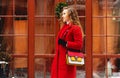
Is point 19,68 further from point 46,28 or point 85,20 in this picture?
point 85,20

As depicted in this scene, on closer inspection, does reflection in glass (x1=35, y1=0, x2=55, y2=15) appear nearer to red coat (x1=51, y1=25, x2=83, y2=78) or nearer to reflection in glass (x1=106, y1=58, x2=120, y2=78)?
reflection in glass (x1=106, y1=58, x2=120, y2=78)

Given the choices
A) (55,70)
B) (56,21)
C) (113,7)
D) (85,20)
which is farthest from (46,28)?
(55,70)

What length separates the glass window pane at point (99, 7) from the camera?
29.7 ft

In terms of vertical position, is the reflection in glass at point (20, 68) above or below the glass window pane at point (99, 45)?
below

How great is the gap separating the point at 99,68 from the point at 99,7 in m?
1.26

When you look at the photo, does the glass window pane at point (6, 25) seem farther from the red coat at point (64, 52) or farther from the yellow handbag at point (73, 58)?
the yellow handbag at point (73, 58)

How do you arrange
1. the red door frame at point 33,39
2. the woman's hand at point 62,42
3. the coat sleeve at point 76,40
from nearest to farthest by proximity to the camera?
the coat sleeve at point 76,40 → the woman's hand at point 62,42 → the red door frame at point 33,39

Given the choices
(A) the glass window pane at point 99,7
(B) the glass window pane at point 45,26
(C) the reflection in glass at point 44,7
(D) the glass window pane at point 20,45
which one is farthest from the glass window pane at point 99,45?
(D) the glass window pane at point 20,45

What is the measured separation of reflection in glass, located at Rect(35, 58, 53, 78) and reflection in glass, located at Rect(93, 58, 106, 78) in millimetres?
919

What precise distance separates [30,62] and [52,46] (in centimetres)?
56

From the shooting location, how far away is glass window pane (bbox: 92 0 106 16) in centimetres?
905

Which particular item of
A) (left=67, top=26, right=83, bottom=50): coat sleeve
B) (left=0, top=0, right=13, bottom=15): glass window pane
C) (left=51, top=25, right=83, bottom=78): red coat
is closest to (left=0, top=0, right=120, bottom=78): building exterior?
(left=0, top=0, right=13, bottom=15): glass window pane

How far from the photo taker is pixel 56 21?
9.02m

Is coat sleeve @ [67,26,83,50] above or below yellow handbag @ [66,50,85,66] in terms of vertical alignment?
above
